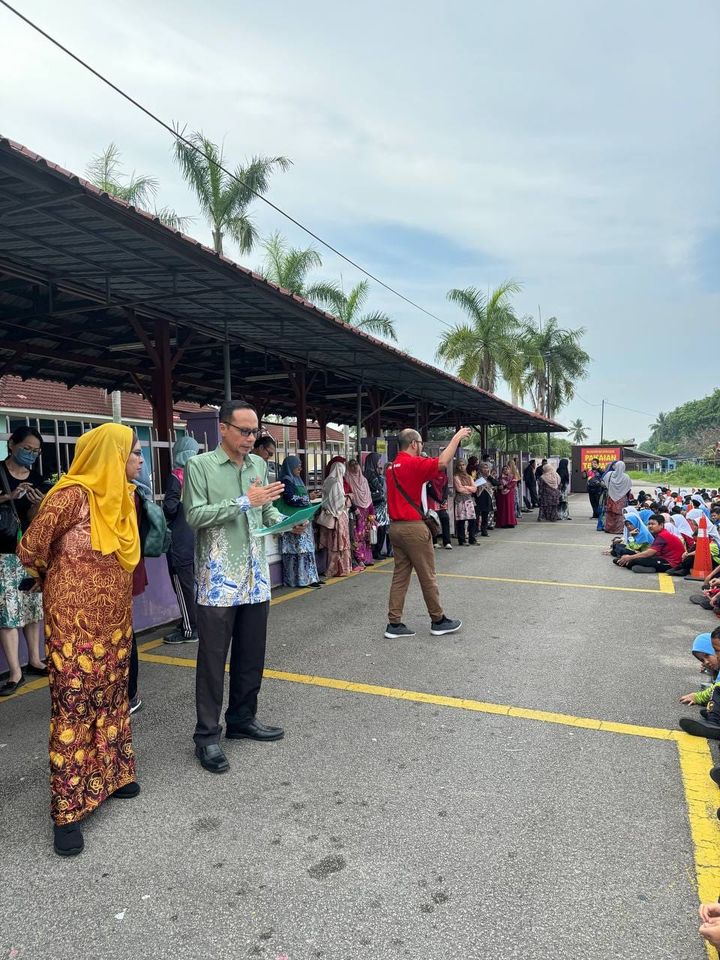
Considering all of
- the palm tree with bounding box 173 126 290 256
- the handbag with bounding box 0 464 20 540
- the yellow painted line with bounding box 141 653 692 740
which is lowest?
the yellow painted line with bounding box 141 653 692 740

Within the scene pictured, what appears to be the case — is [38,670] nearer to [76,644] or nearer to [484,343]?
[76,644]

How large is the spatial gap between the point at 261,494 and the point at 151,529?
693 millimetres

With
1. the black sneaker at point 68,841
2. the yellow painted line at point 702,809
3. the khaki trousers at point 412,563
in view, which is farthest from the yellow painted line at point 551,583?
the black sneaker at point 68,841

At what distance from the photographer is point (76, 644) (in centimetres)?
261

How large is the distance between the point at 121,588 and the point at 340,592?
463 cm

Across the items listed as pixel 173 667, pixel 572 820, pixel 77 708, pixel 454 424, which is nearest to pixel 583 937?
pixel 572 820

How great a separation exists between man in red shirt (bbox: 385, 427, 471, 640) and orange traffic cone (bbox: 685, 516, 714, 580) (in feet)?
13.8

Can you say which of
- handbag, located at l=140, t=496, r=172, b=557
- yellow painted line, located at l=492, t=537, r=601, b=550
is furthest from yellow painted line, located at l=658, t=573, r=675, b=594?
handbag, located at l=140, t=496, r=172, b=557

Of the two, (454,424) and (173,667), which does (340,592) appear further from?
(454,424)

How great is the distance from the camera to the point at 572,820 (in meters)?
2.67

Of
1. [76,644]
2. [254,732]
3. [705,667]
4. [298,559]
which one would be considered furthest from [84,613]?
[298,559]

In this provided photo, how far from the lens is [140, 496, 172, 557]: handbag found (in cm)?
335

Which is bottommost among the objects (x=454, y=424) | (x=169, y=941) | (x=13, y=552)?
(x=169, y=941)

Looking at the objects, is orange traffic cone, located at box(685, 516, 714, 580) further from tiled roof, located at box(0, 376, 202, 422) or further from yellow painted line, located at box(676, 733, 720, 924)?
tiled roof, located at box(0, 376, 202, 422)
